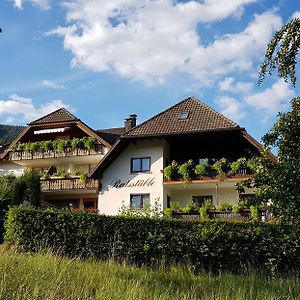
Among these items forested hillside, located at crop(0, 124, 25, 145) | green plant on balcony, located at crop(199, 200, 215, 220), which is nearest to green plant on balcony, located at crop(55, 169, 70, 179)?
green plant on balcony, located at crop(199, 200, 215, 220)

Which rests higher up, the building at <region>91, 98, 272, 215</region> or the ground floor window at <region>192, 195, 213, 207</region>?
the building at <region>91, 98, 272, 215</region>

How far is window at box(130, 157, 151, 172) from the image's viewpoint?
3272 cm

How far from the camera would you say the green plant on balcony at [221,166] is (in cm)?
2997

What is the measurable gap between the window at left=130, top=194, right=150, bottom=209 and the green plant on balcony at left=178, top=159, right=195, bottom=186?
2820mm

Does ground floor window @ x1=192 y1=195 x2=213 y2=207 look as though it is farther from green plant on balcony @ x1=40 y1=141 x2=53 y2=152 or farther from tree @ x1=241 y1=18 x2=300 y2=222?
tree @ x1=241 y1=18 x2=300 y2=222

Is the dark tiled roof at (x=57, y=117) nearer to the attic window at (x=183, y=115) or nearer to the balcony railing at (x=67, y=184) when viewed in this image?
the balcony railing at (x=67, y=184)

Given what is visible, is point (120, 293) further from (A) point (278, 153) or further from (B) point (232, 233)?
(B) point (232, 233)

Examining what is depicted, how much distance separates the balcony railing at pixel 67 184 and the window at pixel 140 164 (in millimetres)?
3223

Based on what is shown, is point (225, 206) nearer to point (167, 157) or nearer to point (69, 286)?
point (167, 157)

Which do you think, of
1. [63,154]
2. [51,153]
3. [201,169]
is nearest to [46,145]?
[51,153]

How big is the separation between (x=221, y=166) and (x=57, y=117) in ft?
48.5

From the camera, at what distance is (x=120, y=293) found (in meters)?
8.42

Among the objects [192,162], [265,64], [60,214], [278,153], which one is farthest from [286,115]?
[192,162]

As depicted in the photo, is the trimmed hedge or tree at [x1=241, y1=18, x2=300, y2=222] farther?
the trimmed hedge
